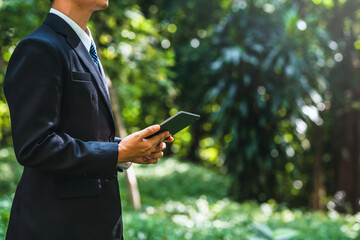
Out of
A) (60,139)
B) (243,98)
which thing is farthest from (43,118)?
(243,98)

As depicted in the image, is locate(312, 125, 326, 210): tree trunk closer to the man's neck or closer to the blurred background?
the blurred background

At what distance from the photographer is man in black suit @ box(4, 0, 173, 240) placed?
4.79 ft

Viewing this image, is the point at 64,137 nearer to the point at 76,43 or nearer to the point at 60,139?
the point at 60,139

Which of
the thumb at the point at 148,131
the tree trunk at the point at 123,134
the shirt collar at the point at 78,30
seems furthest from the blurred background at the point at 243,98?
the thumb at the point at 148,131

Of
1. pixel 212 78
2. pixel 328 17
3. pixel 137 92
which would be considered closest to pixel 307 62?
pixel 212 78

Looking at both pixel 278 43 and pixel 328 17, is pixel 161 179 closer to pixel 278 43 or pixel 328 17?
pixel 278 43

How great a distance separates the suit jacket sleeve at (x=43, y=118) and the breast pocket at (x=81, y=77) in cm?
5

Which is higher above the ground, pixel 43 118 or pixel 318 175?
pixel 43 118

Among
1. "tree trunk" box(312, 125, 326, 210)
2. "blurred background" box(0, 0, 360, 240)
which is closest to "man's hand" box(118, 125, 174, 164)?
"blurred background" box(0, 0, 360, 240)

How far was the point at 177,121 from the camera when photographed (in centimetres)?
164

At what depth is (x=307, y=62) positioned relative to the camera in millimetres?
8781

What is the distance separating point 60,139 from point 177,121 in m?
0.44

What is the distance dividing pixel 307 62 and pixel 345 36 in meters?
2.76

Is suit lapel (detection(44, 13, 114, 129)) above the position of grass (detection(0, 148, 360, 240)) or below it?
above
